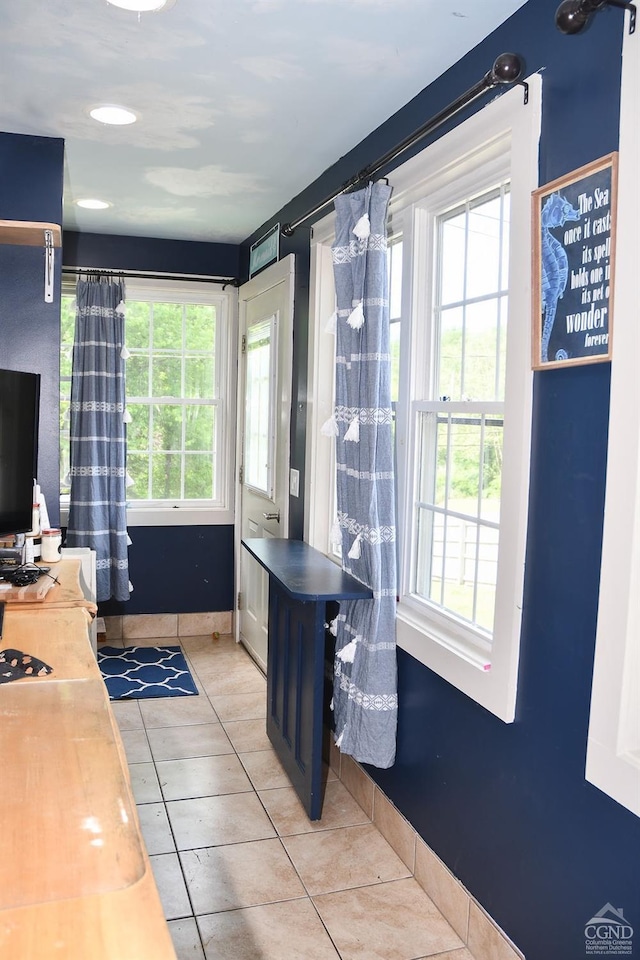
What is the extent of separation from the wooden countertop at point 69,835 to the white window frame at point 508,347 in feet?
3.23

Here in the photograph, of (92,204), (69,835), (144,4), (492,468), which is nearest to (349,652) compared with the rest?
(492,468)

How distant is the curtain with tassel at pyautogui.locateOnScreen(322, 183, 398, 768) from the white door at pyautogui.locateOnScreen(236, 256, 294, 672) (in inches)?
48.1

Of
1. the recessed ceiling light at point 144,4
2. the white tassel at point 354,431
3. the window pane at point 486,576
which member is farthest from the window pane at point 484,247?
the recessed ceiling light at point 144,4

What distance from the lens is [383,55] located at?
7.50ft

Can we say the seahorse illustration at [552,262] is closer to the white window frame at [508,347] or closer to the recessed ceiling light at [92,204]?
the white window frame at [508,347]

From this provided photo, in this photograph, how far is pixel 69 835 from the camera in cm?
115

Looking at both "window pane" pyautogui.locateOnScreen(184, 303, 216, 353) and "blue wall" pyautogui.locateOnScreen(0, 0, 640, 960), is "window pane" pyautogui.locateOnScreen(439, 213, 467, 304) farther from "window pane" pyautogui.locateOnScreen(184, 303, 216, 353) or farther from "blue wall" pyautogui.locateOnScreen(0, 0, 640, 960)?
"window pane" pyautogui.locateOnScreen(184, 303, 216, 353)

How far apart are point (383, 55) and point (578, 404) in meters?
1.23

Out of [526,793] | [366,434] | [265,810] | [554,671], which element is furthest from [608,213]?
[265,810]

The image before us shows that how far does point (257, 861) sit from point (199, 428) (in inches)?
118

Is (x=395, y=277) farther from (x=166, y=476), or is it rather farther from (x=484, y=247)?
(x=166, y=476)

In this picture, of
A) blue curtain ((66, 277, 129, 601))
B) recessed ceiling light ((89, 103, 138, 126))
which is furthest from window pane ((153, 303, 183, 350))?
recessed ceiling light ((89, 103, 138, 126))

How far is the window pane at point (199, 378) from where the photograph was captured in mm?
5043

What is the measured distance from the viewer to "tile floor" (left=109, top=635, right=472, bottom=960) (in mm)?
2236
